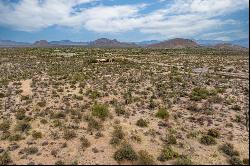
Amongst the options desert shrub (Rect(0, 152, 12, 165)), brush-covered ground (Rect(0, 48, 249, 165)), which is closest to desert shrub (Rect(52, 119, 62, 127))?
brush-covered ground (Rect(0, 48, 249, 165))

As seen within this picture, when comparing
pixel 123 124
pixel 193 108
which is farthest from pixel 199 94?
pixel 123 124

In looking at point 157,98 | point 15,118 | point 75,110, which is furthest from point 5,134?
point 157,98

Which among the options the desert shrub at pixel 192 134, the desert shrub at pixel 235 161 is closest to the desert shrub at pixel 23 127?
the desert shrub at pixel 192 134

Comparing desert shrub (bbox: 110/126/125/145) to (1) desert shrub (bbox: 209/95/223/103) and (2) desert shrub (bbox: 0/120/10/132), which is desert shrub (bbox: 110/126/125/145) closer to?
(2) desert shrub (bbox: 0/120/10/132)

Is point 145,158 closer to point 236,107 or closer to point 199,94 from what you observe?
point 236,107

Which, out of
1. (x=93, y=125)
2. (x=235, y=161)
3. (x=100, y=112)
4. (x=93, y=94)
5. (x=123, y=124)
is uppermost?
(x=93, y=94)
